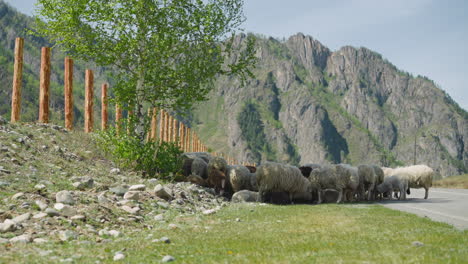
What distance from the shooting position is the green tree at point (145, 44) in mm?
17266

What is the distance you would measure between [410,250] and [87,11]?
1503 cm

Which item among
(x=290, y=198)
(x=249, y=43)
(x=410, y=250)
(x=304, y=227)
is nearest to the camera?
(x=410, y=250)

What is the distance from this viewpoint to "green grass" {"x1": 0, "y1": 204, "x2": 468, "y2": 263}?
5.42 m

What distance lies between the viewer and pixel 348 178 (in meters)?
19.7

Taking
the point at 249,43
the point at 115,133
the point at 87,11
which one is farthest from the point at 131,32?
the point at 249,43

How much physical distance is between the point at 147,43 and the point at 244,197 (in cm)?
731

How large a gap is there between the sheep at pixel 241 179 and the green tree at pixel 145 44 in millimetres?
3565

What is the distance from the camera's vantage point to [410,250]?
5996 millimetres

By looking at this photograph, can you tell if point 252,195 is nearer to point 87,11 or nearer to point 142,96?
point 142,96

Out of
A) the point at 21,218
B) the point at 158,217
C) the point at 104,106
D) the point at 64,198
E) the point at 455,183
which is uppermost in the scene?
the point at 104,106

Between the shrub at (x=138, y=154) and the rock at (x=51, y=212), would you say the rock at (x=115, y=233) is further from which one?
the shrub at (x=138, y=154)

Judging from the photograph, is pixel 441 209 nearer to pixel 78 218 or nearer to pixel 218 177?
pixel 218 177

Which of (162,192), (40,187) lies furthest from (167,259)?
(162,192)

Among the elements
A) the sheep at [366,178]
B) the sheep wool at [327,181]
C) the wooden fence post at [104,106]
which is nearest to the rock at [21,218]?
the wooden fence post at [104,106]
